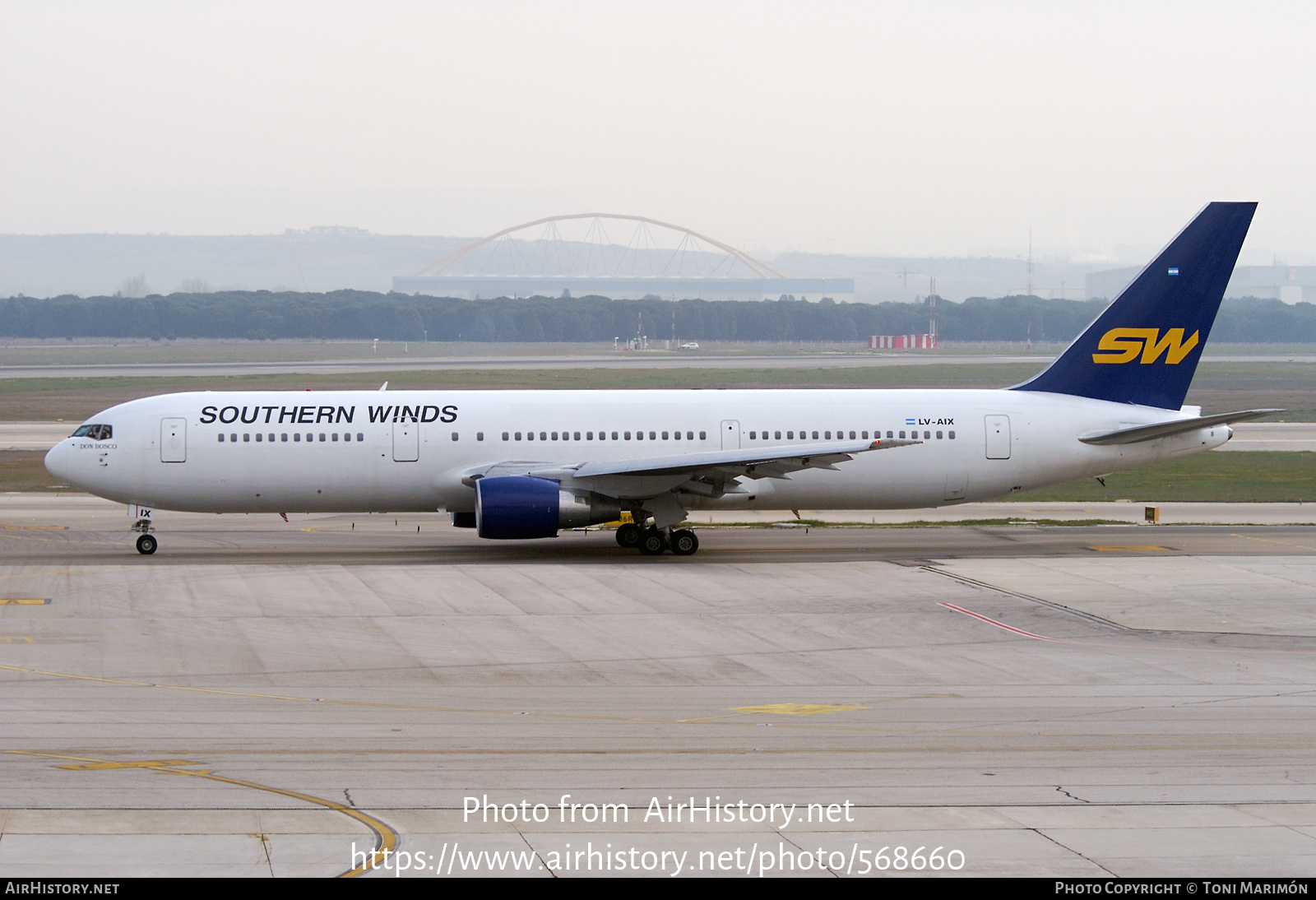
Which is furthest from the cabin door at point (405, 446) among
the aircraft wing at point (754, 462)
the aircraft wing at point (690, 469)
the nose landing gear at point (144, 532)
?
the nose landing gear at point (144, 532)

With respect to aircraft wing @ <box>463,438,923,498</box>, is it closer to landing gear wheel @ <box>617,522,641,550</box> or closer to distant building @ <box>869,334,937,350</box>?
landing gear wheel @ <box>617,522,641,550</box>

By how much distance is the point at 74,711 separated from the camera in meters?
17.2

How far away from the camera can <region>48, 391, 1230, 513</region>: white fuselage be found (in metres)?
33.0

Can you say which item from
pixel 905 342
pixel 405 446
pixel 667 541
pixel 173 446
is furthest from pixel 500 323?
pixel 667 541

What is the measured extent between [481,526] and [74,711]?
14.3 metres

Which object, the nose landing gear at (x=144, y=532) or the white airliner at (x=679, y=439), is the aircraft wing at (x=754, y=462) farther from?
the nose landing gear at (x=144, y=532)

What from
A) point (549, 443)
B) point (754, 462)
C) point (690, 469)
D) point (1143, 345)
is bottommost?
point (690, 469)

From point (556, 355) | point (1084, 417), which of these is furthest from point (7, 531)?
point (556, 355)

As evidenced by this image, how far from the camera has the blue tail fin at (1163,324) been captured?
Result: 1351 inches

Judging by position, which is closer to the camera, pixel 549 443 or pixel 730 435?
pixel 549 443

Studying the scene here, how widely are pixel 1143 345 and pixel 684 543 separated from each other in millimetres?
13562

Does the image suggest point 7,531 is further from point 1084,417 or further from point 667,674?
point 1084,417

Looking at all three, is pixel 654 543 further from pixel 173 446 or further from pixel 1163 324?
pixel 1163 324

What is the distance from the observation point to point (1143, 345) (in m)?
34.7
